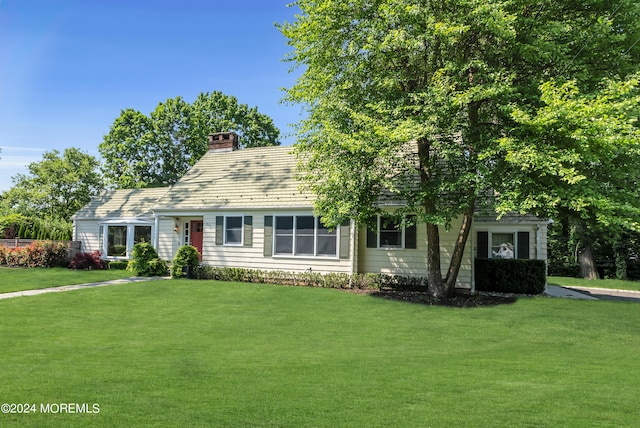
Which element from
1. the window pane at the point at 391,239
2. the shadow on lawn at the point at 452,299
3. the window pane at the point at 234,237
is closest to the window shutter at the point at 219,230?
the window pane at the point at 234,237

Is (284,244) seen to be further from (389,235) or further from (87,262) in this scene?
(87,262)

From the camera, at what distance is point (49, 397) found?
404cm

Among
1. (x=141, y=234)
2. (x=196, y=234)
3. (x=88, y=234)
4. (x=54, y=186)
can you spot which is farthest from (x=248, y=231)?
(x=54, y=186)

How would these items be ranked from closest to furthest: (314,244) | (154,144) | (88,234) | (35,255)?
(314,244), (35,255), (88,234), (154,144)

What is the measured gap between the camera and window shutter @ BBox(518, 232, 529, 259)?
15.5 metres

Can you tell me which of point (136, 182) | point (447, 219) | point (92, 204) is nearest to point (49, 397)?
point (447, 219)

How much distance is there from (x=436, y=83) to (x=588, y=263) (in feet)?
61.2

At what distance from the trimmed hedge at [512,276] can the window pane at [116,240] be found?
61.4 feet

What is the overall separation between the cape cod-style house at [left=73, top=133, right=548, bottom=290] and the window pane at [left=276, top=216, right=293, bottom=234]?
0.13ft

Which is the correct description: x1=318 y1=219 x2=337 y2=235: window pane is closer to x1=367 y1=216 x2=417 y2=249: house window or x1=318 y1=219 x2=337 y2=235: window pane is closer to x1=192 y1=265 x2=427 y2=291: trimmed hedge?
x1=367 y1=216 x2=417 y2=249: house window

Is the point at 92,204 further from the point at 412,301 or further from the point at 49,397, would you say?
the point at 49,397

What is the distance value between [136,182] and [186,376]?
32.6 meters

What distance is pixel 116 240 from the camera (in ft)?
74.2

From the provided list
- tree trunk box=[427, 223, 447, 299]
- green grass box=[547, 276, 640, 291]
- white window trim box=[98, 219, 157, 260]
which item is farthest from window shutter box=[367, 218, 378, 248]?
white window trim box=[98, 219, 157, 260]
